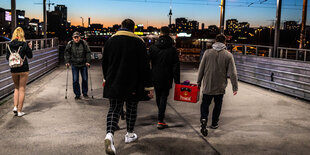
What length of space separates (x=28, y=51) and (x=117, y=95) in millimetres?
3363

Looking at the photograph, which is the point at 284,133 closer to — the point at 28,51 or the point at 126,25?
the point at 126,25

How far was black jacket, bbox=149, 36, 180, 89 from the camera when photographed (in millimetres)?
6242

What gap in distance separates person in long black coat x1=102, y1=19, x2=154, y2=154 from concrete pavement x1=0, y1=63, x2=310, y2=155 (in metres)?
0.74

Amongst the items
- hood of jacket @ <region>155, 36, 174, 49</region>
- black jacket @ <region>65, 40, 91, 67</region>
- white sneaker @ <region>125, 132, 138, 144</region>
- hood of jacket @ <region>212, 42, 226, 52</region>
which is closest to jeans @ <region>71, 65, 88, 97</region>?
black jacket @ <region>65, 40, 91, 67</region>

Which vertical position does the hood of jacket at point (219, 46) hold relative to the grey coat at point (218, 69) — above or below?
above

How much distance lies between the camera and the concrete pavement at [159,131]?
5.20 m

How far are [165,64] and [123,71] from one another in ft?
5.82

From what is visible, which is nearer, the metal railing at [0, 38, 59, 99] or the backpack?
the backpack

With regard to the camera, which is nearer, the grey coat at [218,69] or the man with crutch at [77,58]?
the grey coat at [218,69]

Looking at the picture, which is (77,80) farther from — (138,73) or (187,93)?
(138,73)

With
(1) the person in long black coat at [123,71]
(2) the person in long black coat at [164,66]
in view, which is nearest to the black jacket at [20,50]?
(2) the person in long black coat at [164,66]

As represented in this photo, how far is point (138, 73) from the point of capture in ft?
15.8

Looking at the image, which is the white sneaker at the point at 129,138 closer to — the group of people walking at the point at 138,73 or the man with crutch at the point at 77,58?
the group of people walking at the point at 138,73

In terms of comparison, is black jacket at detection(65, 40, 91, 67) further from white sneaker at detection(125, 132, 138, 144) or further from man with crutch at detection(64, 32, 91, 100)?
white sneaker at detection(125, 132, 138, 144)
